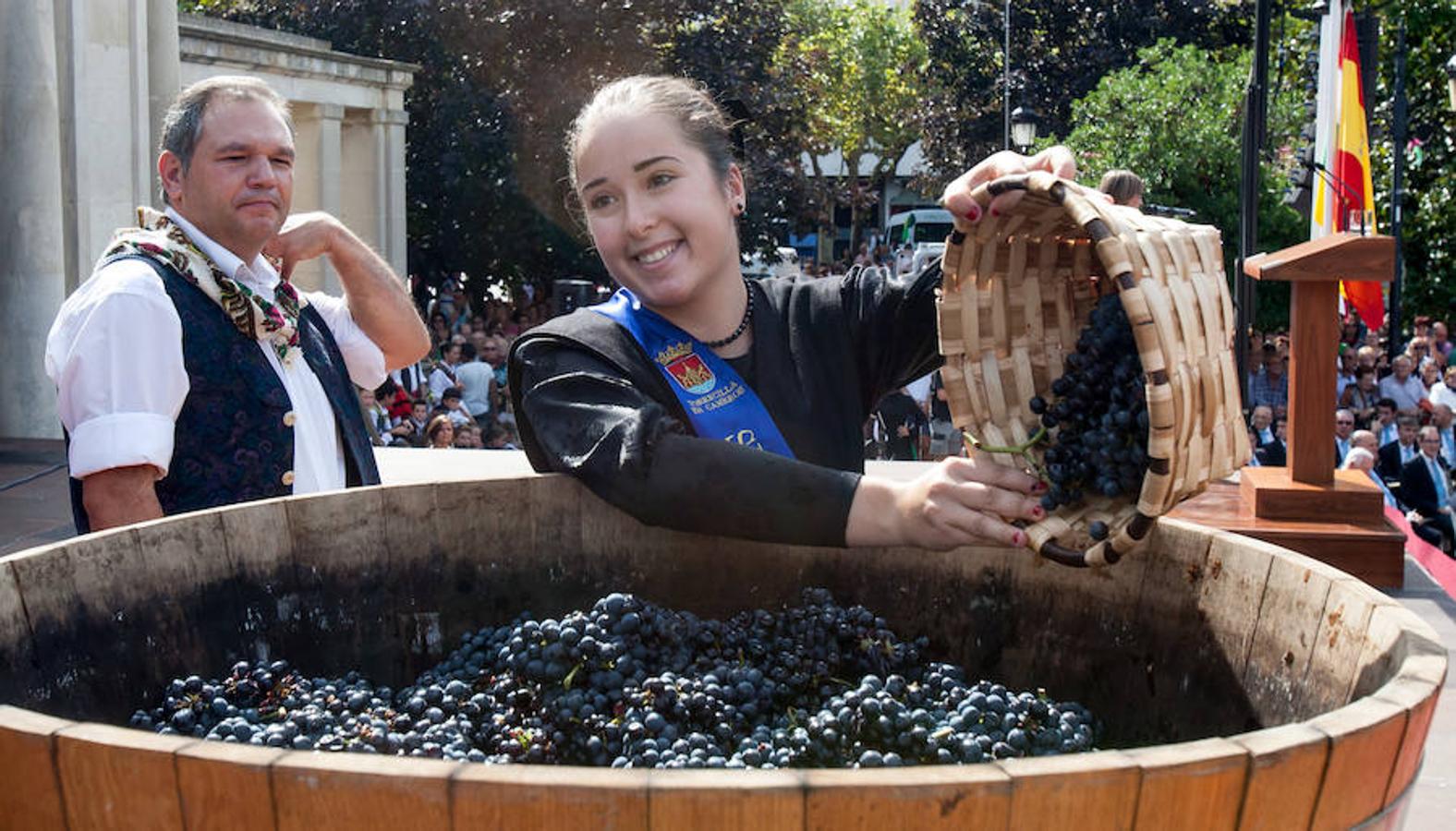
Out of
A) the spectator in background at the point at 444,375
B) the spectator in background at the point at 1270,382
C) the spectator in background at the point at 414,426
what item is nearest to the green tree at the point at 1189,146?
the spectator in background at the point at 1270,382

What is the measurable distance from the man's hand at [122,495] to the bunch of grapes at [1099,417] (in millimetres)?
1665

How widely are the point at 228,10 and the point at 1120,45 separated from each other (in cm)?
1557

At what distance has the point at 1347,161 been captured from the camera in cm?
1034

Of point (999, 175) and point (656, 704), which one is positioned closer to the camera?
point (656, 704)

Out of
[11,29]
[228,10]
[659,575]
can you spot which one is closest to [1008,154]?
[659,575]

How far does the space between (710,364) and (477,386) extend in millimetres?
10280

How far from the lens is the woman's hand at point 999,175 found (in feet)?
6.14

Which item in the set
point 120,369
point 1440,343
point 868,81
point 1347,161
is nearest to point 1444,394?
point 1347,161

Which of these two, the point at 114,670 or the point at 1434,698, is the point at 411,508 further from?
the point at 1434,698

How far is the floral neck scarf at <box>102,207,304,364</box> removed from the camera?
9.36 feet

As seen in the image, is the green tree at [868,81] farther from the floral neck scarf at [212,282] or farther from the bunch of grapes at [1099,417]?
the bunch of grapes at [1099,417]

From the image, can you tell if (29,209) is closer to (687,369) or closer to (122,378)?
(122,378)

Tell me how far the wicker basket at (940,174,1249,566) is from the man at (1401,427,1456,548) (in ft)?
28.1

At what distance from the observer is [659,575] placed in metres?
2.35
